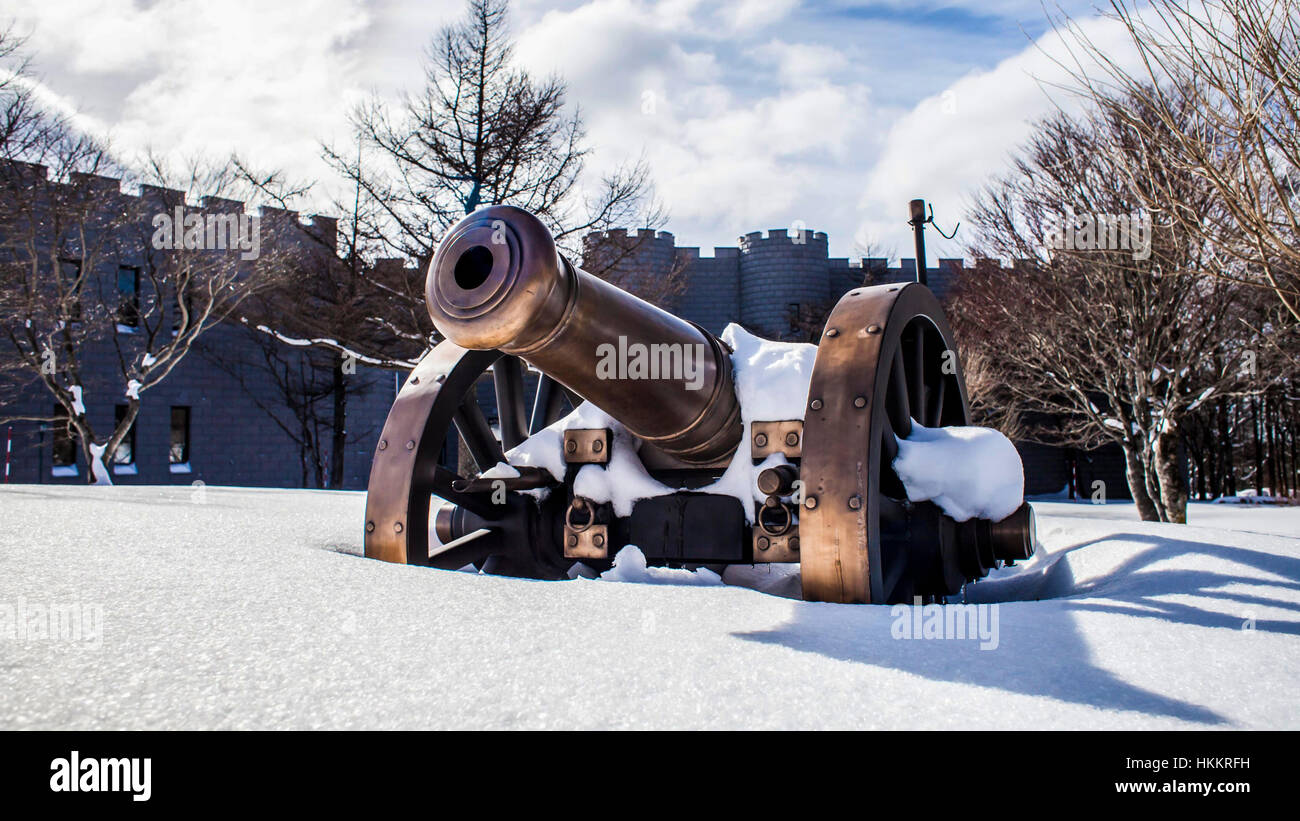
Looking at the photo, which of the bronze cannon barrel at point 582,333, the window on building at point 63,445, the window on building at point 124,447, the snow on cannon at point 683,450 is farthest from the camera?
the window on building at point 124,447

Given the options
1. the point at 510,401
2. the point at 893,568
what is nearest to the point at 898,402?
the point at 893,568

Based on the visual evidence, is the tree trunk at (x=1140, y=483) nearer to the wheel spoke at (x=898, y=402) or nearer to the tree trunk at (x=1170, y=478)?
the tree trunk at (x=1170, y=478)

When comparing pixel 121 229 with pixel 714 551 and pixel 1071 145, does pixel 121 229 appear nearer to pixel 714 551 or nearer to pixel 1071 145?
pixel 1071 145

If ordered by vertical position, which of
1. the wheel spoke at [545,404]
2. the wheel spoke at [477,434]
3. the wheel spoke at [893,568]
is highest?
the wheel spoke at [545,404]

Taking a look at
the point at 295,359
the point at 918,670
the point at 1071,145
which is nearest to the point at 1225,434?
the point at 1071,145

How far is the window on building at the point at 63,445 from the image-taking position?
18531 mm

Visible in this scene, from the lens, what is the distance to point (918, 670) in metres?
1.88

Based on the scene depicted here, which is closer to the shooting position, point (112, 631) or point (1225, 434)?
point (112, 631)

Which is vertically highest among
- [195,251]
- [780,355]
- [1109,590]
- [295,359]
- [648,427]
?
[195,251]

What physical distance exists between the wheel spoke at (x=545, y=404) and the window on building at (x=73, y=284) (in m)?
14.6

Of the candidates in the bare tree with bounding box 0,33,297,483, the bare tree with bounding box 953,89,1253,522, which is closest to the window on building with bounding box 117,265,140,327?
the bare tree with bounding box 0,33,297,483

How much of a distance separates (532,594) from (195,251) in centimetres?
1750

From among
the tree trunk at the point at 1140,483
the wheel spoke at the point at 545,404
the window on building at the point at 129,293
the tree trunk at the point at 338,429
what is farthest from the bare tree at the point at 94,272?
the tree trunk at the point at 1140,483

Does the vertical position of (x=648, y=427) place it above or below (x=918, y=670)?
above
